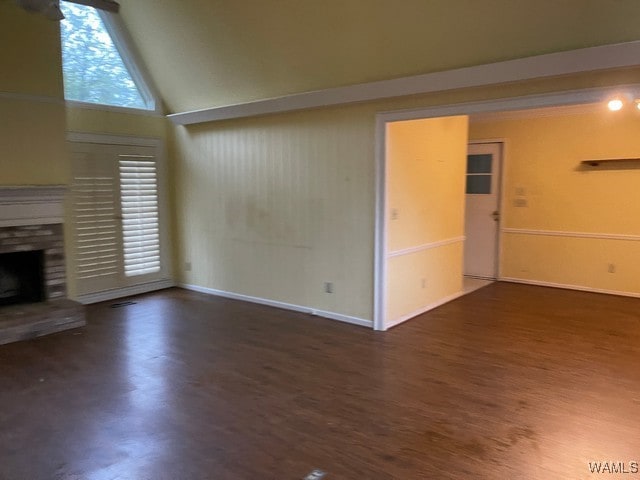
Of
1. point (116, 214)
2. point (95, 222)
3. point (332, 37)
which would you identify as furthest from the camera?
point (116, 214)

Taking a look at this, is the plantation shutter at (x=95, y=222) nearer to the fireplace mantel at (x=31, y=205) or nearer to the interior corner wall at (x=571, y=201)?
the fireplace mantel at (x=31, y=205)

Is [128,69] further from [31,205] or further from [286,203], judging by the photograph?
[286,203]

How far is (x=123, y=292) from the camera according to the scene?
19.9 feet

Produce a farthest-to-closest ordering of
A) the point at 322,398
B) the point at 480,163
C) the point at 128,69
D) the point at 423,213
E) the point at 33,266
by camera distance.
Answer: the point at 480,163 → the point at 128,69 → the point at 423,213 → the point at 33,266 → the point at 322,398

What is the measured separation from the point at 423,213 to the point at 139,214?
3.62m

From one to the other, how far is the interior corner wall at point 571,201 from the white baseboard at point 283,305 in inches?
127

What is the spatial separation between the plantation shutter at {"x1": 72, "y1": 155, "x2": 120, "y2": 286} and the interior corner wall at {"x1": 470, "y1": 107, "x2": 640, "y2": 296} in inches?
204

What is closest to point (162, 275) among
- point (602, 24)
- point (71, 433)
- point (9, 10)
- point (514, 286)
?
point (9, 10)

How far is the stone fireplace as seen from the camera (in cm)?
450

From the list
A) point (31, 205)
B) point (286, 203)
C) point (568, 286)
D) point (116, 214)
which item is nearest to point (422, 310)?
point (286, 203)

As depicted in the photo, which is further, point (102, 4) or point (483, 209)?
point (483, 209)

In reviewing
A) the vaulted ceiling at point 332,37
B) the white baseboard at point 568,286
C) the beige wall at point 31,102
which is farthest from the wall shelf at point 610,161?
the beige wall at point 31,102

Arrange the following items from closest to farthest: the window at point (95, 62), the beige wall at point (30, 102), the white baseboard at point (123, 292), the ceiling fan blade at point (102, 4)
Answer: the ceiling fan blade at point (102, 4)
the beige wall at point (30, 102)
the window at point (95, 62)
the white baseboard at point (123, 292)

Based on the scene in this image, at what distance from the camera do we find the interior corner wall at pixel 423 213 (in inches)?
185
